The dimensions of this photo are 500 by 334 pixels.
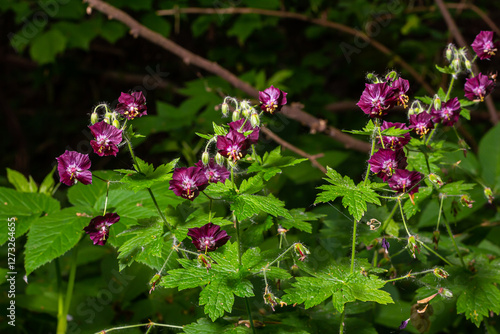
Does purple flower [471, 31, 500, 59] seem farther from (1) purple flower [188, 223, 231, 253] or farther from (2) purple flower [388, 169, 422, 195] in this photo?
(1) purple flower [188, 223, 231, 253]

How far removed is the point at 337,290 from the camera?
0.95 meters

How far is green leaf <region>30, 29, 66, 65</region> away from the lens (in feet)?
11.1

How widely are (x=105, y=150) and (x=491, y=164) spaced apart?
5.86 feet

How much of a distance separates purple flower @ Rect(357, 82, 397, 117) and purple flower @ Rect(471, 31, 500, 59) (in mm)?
425

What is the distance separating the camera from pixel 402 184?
102 cm

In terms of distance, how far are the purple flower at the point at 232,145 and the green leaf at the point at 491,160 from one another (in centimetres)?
150

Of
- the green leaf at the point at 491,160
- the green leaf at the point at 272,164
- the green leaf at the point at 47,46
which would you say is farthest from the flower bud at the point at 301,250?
the green leaf at the point at 47,46

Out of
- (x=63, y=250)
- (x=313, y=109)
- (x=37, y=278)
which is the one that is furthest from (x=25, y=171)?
(x=63, y=250)

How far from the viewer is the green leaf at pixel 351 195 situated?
0.92m

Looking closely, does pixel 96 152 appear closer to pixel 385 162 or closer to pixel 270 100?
pixel 270 100

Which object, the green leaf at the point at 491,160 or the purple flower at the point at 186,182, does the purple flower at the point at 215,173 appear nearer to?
the purple flower at the point at 186,182

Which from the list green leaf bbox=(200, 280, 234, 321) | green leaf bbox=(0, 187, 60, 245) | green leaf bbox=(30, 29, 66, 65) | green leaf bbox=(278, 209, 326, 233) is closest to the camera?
green leaf bbox=(200, 280, 234, 321)

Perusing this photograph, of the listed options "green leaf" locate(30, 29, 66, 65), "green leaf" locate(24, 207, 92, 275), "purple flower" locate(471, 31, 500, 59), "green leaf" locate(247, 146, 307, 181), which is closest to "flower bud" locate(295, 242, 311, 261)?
"green leaf" locate(247, 146, 307, 181)

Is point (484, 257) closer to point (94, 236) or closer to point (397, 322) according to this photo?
point (397, 322)
